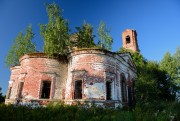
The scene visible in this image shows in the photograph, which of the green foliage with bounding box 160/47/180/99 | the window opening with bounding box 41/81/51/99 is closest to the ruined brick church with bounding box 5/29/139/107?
the window opening with bounding box 41/81/51/99

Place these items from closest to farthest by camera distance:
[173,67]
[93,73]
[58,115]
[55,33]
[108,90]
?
[58,115] → [93,73] → [108,90] → [55,33] → [173,67]

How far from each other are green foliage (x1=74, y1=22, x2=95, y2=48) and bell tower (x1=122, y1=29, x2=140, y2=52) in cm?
1423

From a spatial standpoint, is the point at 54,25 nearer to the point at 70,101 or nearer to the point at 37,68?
the point at 37,68

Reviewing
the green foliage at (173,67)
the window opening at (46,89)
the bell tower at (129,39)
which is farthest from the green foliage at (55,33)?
the bell tower at (129,39)

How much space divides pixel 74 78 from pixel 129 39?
24.0m

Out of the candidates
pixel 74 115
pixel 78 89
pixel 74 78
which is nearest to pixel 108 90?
pixel 78 89

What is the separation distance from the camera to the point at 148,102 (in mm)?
15227

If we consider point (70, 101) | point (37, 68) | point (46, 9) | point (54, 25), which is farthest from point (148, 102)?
point (46, 9)

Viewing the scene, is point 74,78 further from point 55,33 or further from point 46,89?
point 55,33

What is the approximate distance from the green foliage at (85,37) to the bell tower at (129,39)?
46.7 ft

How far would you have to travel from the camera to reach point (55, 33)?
1725cm

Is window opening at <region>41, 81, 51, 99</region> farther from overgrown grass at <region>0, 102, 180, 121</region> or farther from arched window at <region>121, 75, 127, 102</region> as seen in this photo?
arched window at <region>121, 75, 127, 102</region>

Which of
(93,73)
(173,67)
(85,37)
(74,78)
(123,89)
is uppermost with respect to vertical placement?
(85,37)

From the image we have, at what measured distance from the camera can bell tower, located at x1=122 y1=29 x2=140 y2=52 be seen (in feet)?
A: 113
